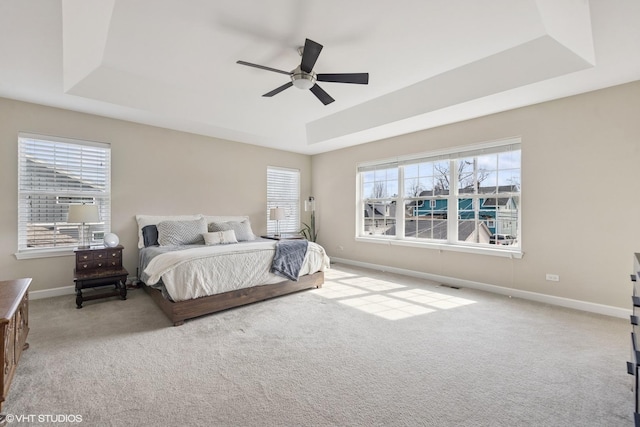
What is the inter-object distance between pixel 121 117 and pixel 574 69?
5.71 meters

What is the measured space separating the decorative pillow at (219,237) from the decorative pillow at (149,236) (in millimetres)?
709

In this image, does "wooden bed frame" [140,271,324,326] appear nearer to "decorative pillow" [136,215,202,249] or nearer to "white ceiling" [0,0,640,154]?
"decorative pillow" [136,215,202,249]

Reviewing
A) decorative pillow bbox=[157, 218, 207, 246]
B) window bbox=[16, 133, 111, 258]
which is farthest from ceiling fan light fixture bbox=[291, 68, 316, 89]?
window bbox=[16, 133, 111, 258]

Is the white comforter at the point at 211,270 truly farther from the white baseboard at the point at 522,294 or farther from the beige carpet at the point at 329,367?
the white baseboard at the point at 522,294

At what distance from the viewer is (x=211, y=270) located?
324cm

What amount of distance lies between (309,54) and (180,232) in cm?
326

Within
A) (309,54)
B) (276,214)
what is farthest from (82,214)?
(309,54)

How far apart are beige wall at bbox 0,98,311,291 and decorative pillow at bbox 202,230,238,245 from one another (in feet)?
3.33

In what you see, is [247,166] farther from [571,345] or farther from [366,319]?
[571,345]

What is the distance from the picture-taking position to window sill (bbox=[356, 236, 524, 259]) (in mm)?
4043

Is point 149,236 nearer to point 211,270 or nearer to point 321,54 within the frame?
point 211,270

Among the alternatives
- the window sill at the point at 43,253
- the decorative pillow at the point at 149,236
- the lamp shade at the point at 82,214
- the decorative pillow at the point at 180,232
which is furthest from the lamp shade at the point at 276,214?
the window sill at the point at 43,253

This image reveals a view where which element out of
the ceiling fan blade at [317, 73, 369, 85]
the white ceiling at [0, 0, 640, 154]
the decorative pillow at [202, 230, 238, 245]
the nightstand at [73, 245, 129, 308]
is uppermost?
the white ceiling at [0, 0, 640, 154]

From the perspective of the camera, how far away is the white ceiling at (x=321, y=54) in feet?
7.96
